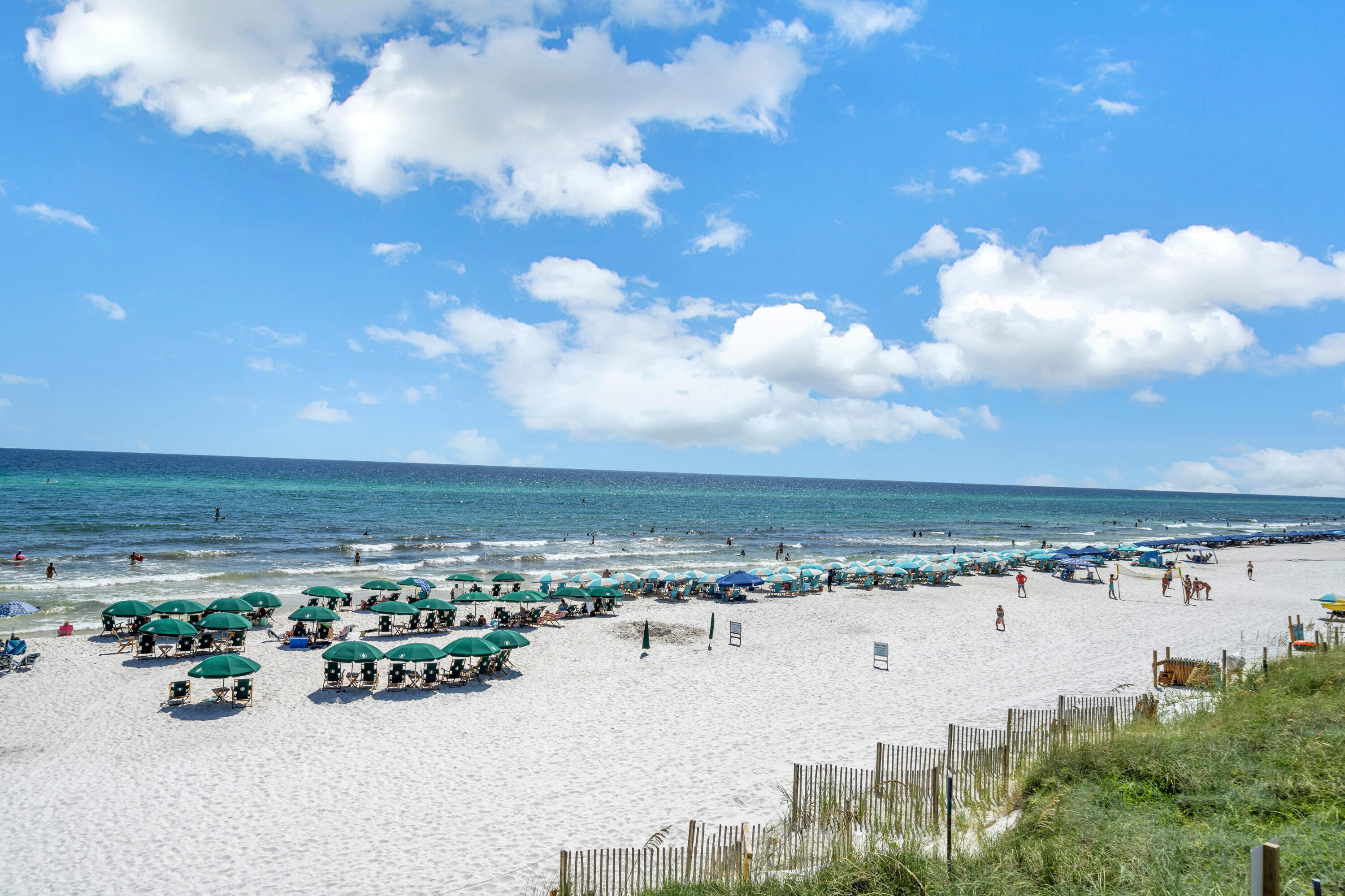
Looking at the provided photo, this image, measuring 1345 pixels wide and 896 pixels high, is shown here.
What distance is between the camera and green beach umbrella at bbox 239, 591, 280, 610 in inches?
847

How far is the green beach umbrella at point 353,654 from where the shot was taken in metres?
15.8

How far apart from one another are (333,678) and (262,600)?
7634mm

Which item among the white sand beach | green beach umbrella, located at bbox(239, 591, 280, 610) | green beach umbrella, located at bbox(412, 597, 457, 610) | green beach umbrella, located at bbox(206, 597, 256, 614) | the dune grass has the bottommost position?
the white sand beach

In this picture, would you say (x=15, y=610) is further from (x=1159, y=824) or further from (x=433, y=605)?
(x=1159, y=824)

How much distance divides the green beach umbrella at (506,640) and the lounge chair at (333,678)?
3.50 metres

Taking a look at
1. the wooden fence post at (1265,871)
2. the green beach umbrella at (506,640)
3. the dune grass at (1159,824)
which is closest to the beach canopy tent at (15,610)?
the green beach umbrella at (506,640)

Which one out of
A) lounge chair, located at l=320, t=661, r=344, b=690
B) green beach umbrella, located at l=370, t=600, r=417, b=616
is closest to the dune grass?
lounge chair, located at l=320, t=661, r=344, b=690

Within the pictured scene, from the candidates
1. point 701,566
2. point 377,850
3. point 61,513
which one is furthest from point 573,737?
point 61,513

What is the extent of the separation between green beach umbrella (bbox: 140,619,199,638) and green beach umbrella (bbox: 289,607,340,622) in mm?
2616

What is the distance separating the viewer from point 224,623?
18953 mm

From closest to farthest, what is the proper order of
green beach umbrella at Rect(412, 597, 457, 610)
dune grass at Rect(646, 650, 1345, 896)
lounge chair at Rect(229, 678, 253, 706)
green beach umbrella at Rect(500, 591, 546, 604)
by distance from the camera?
dune grass at Rect(646, 650, 1345, 896) < lounge chair at Rect(229, 678, 253, 706) < green beach umbrella at Rect(500, 591, 546, 604) < green beach umbrella at Rect(412, 597, 457, 610)

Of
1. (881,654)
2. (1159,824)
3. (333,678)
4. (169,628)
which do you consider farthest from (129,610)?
(1159,824)

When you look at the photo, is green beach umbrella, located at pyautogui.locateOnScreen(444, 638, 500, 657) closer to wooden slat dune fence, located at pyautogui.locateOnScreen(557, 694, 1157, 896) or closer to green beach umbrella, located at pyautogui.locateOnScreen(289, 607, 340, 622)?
A: green beach umbrella, located at pyautogui.locateOnScreen(289, 607, 340, 622)

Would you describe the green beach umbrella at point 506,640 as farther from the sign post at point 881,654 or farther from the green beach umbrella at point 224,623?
the sign post at point 881,654
